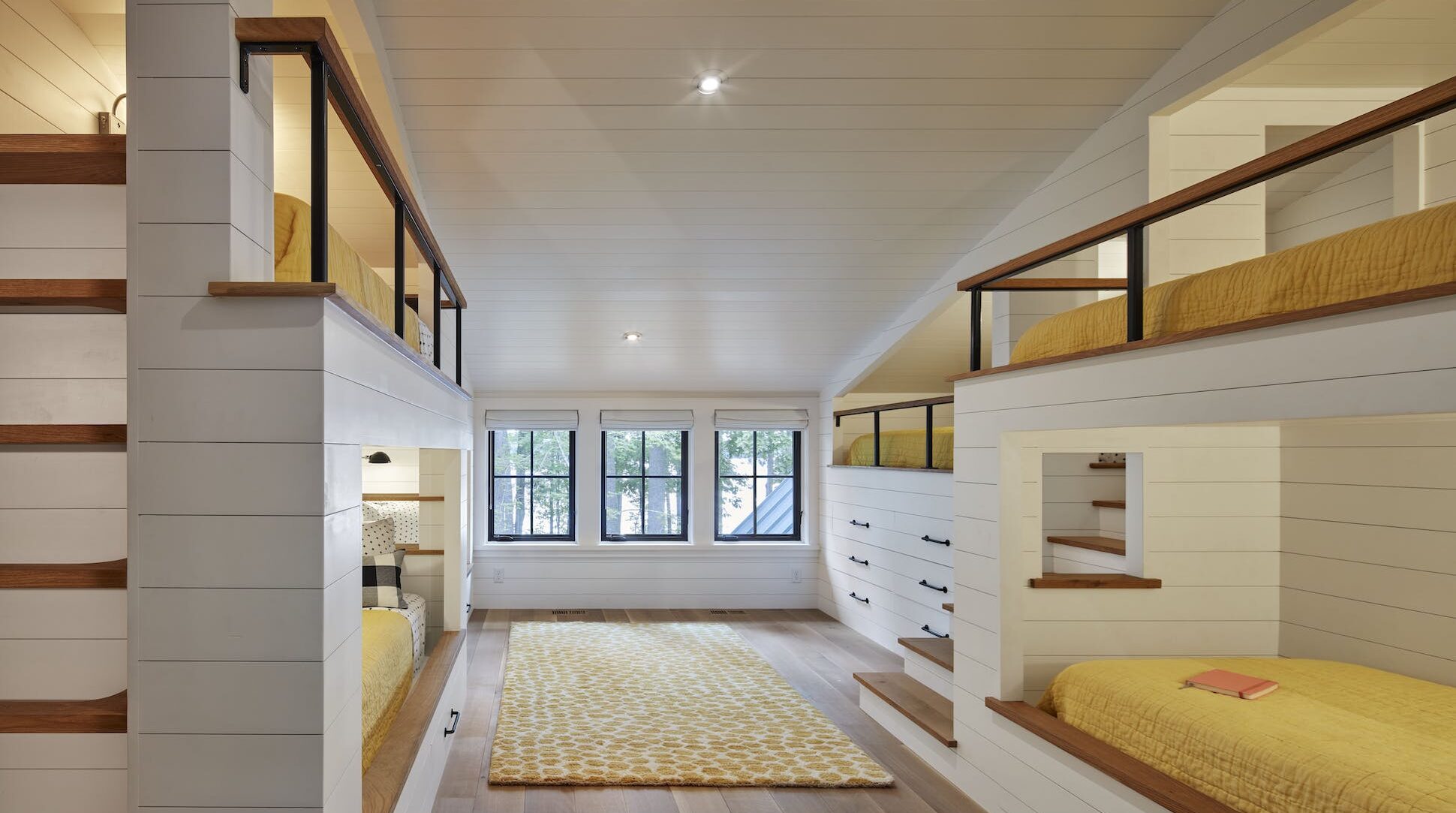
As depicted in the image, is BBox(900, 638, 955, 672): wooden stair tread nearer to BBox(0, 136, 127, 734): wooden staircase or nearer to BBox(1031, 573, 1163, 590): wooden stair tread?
BBox(1031, 573, 1163, 590): wooden stair tread

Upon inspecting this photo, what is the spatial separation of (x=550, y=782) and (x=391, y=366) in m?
1.92

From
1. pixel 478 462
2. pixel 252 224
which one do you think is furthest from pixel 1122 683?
pixel 478 462

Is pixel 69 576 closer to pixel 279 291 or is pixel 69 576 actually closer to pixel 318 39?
pixel 279 291

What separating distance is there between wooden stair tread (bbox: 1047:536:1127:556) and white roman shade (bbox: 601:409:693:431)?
11.8ft

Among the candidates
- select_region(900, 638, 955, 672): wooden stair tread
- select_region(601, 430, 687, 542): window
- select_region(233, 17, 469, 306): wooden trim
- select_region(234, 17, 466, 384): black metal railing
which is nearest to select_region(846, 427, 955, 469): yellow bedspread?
select_region(900, 638, 955, 672): wooden stair tread

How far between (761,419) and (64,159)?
5787 millimetres

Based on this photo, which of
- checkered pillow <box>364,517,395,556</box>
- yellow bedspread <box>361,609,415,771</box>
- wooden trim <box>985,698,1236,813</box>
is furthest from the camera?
checkered pillow <box>364,517,395,556</box>

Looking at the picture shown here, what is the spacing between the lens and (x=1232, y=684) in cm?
227

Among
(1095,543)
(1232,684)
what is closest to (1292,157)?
(1232,684)

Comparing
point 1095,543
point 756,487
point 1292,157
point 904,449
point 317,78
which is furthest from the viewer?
point 756,487

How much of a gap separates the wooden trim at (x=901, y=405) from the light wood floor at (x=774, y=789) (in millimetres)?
1508

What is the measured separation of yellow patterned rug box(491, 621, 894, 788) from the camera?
327 centimetres

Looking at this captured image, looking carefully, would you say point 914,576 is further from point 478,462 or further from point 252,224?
point 252,224

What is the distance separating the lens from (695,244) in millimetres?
4375
